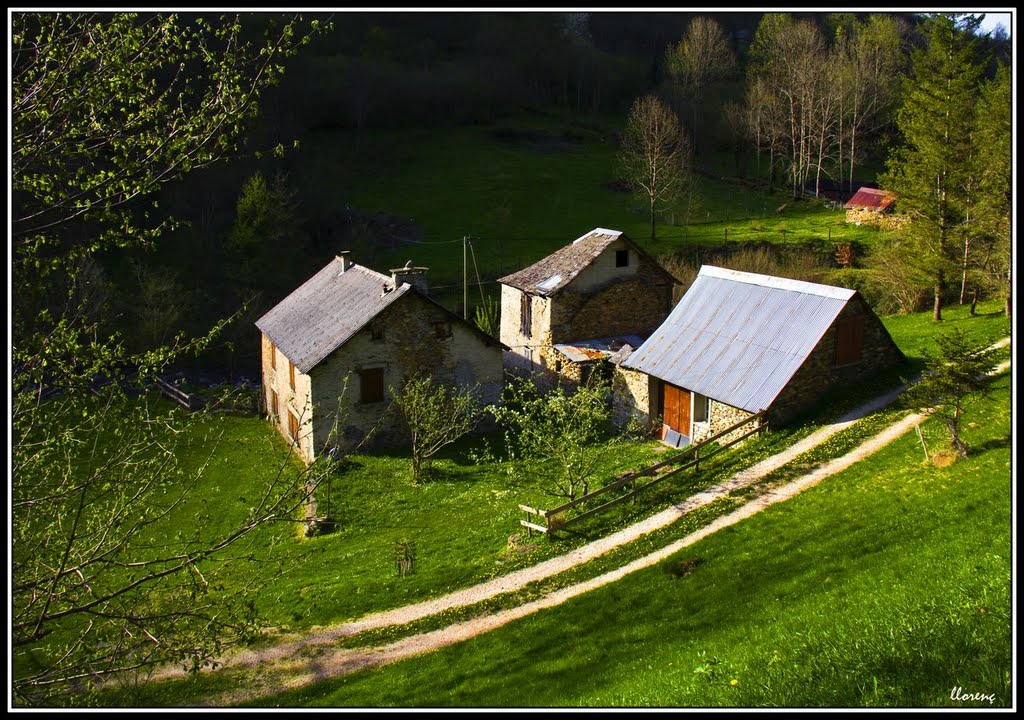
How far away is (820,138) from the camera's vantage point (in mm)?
77375

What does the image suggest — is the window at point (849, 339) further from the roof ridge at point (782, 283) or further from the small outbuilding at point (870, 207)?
the small outbuilding at point (870, 207)

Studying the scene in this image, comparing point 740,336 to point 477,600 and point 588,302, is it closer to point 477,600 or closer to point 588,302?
point 588,302

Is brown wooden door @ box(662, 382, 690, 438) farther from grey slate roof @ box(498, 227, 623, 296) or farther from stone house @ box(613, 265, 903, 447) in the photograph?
grey slate roof @ box(498, 227, 623, 296)

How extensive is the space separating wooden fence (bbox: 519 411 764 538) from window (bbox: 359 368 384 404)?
33.3 ft

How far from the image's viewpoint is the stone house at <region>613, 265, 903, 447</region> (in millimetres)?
27016

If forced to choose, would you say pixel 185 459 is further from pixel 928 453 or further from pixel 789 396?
pixel 928 453

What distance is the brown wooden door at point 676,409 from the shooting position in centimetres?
2956

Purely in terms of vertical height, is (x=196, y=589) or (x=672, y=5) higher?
(x=672, y=5)

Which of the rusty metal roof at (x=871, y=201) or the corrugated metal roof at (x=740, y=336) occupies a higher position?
the rusty metal roof at (x=871, y=201)

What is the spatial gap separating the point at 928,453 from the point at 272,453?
23.9m

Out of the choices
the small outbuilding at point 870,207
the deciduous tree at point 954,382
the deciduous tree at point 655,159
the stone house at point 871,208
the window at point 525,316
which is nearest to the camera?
the deciduous tree at point 954,382

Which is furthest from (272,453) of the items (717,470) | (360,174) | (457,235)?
(360,174)

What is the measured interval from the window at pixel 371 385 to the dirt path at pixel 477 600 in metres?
13.4

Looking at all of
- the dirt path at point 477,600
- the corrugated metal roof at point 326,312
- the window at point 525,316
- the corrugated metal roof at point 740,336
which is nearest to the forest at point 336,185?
the dirt path at point 477,600
